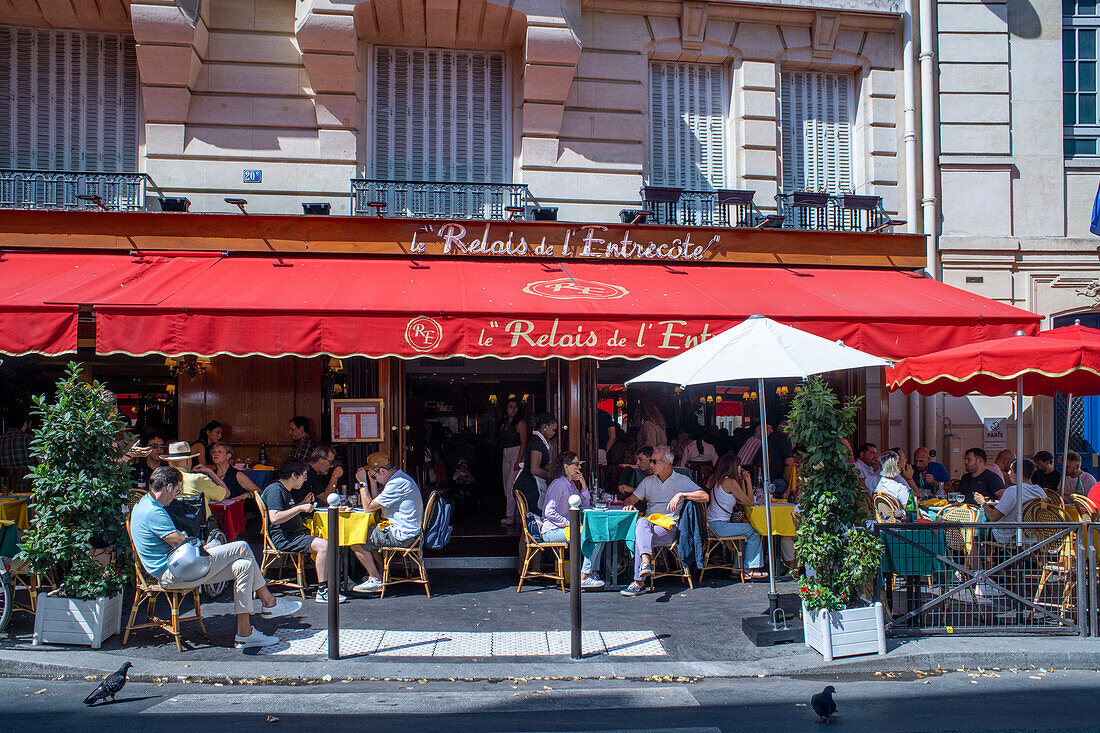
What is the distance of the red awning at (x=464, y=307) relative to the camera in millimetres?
7797

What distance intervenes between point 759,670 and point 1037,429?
7.52 m

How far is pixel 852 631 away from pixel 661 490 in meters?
2.58

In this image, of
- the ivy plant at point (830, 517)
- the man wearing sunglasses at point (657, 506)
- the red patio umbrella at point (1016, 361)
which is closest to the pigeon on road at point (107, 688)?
the man wearing sunglasses at point (657, 506)

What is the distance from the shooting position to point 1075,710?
502 centimetres

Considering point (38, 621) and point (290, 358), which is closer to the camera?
point (38, 621)

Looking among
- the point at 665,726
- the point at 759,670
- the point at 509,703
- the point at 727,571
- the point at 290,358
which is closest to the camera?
the point at 665,726

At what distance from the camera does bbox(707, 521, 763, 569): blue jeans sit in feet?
27.5

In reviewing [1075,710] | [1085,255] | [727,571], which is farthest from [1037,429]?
[1075,710]

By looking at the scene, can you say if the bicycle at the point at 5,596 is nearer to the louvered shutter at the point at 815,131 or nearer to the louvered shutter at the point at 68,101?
the louvered shutter at the point at 68,101

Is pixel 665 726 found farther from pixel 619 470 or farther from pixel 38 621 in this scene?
pixel 619 470

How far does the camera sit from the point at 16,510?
8055 millimetres

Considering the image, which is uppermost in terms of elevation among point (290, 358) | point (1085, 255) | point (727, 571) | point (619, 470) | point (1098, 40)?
point (1098, 40)

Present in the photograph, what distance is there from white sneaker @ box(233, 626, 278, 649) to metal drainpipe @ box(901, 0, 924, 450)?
27.8 feet

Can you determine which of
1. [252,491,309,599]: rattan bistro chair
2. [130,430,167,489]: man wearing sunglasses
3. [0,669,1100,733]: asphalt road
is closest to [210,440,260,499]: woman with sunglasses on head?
[130,430,167,489]: man wearing sunglasses
